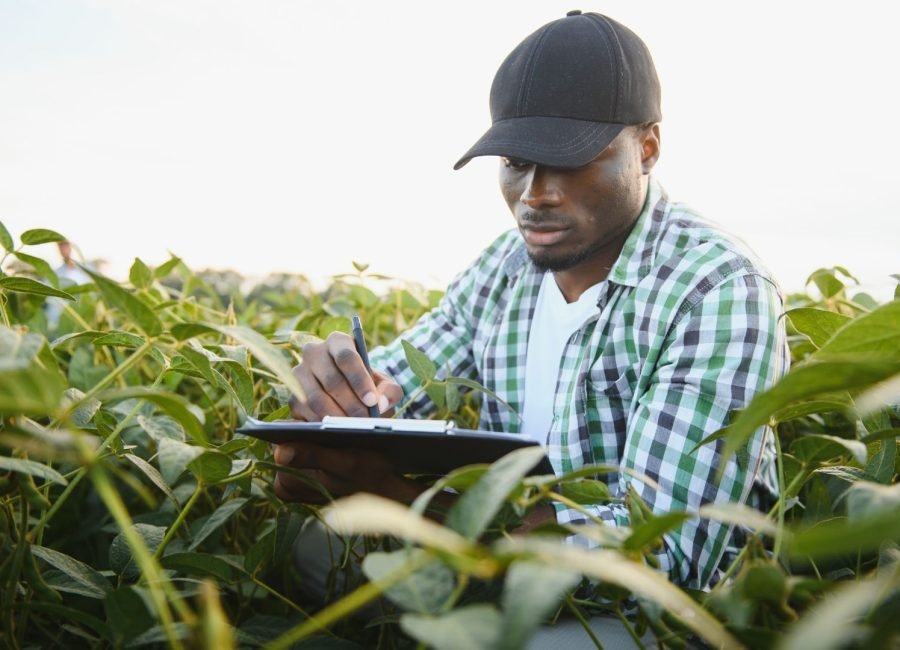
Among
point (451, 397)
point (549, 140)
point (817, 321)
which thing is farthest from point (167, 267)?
point (817, 321)

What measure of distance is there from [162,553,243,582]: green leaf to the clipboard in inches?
4.8

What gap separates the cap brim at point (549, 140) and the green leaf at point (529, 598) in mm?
1009

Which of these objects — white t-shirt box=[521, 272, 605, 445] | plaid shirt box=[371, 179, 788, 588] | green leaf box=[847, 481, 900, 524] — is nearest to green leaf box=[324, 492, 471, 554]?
green leaf box=[847, 481, 900, 524]

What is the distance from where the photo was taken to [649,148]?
147 cm

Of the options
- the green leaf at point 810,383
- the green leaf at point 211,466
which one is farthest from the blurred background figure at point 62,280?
the green leaf at point 810,383

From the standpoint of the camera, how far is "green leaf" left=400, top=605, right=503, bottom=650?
34 cm

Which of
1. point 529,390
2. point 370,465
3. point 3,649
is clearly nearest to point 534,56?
point 529,390

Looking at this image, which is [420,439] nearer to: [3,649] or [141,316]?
[141,316]

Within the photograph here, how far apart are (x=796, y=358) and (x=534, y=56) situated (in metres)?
0.73

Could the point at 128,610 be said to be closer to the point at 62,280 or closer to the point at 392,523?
the point at 392,523

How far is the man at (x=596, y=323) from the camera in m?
1.03

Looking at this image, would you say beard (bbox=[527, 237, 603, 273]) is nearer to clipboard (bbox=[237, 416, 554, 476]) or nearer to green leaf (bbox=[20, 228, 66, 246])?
clipboard (bbox=[237, 416, 554, 476])

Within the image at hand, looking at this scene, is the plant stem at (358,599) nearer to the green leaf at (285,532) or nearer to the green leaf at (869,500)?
the green leaf at (869,500)

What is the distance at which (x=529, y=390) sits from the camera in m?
1.51
